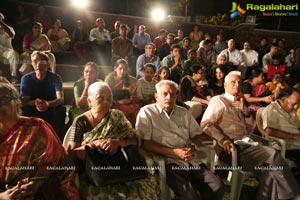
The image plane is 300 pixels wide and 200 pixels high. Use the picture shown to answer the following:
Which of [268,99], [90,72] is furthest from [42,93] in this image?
[268,99]

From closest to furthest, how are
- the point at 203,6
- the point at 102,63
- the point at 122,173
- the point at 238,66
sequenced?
the point at 122,173
the point at 102,63
the point at 238,66
the point at 203,6

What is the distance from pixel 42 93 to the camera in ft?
12.0

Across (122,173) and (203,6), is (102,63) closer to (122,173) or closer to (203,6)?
(122,173)

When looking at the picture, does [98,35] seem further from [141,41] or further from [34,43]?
[34,43]

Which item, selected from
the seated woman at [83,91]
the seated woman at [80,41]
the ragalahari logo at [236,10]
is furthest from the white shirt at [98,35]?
the ragalahari logo at [236,10]

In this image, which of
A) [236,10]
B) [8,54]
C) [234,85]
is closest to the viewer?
[234,85]

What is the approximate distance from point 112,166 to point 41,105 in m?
1.61

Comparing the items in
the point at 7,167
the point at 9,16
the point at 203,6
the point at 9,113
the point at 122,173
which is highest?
the point at 203,6

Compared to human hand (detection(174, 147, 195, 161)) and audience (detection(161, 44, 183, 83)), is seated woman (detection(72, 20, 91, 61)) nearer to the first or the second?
audience (detection(161, 44, 183, 83))

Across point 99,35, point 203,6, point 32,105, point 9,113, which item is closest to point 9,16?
point 99,35

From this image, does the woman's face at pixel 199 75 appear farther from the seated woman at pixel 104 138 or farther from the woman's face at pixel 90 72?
the seated woman at pixel 104 138

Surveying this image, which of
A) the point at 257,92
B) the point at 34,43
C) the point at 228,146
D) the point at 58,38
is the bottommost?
the point at 228,146

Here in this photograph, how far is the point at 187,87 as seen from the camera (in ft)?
16.0

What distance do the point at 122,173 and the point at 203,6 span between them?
16.7m
